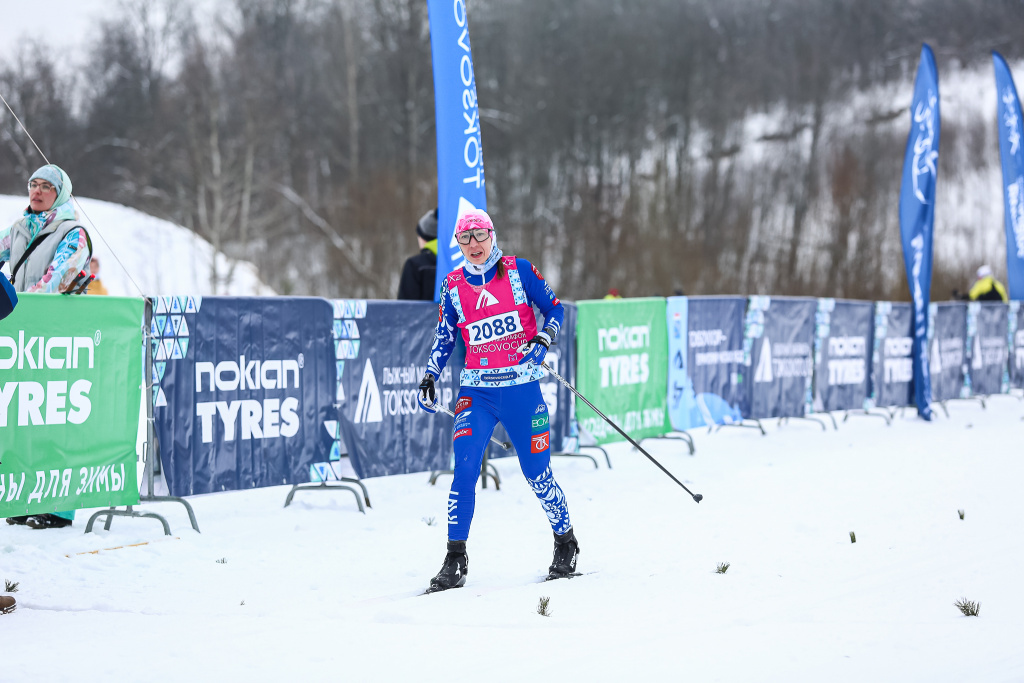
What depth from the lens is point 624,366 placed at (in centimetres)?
924

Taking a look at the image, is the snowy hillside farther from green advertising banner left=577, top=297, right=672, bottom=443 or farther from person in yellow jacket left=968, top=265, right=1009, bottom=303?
person in yellow jacket left=968, top=265, right=1009, bottom=303

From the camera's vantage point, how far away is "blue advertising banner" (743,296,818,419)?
35.6ft

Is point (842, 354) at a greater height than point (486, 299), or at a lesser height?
lesser

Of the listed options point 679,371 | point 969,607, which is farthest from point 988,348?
point 969,607

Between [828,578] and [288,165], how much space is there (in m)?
30.8

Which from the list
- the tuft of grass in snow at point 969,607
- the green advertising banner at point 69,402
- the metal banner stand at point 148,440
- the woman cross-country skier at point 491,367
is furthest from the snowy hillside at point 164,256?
the tuft of grass in snow at point 969,607

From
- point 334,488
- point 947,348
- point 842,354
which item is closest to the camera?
point 334,488

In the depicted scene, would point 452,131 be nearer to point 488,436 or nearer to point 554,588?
point 488,436

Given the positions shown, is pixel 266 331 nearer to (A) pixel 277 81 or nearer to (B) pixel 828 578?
(B) pixel 828 578

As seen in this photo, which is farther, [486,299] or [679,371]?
[679,371]

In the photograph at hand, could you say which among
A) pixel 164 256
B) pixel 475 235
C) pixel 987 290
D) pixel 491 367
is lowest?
pixel 491 367

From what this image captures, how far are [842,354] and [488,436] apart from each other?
8.60 meters

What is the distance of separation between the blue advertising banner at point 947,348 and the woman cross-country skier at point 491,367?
10.3 meters

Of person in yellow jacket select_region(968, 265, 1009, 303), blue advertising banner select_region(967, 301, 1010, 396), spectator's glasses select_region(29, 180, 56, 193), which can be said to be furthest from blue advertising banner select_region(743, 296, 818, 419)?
person in yellow jacket select_region(968, 265, 1009, 303)
